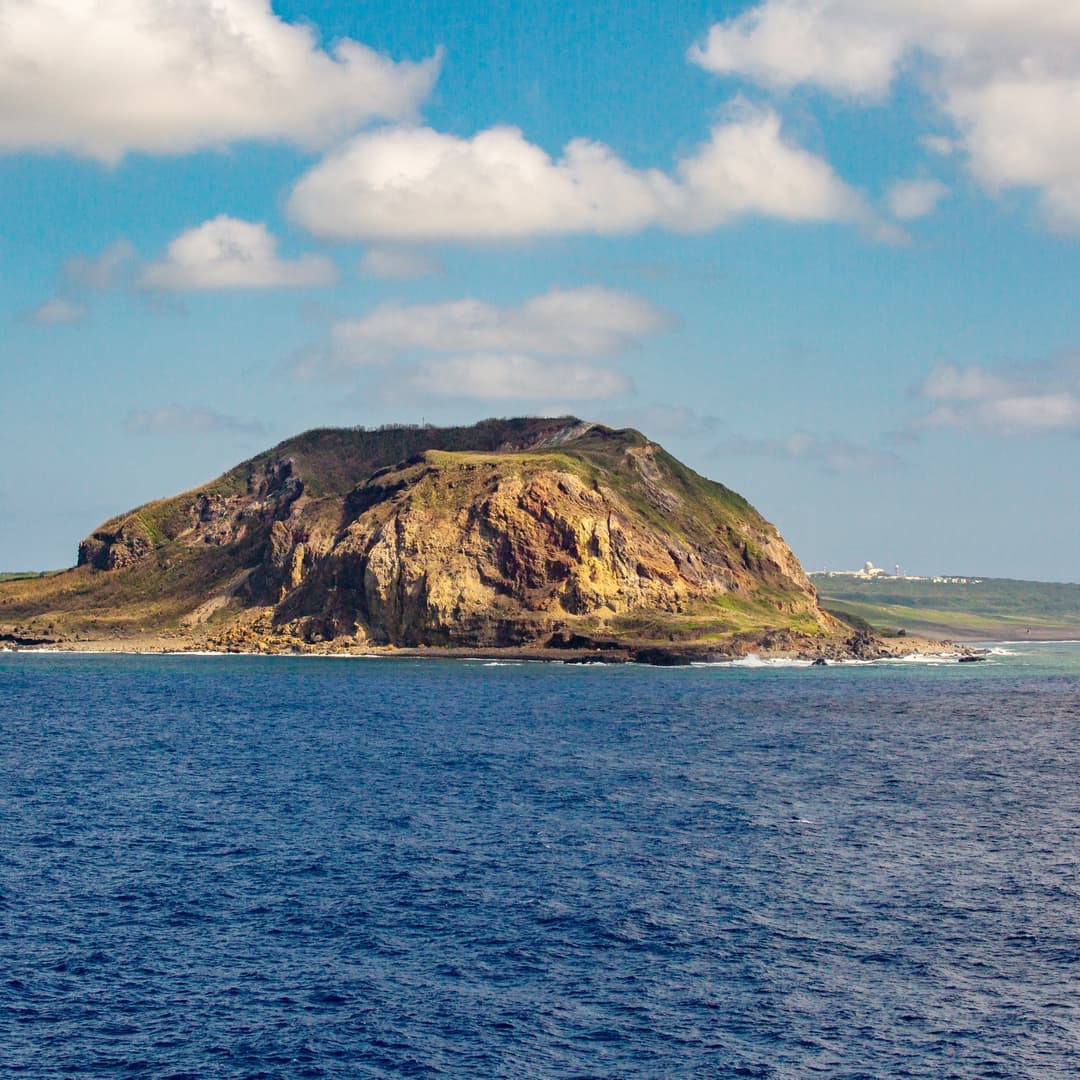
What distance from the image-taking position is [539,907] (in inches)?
2280

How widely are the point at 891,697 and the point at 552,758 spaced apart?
7013 centimetres

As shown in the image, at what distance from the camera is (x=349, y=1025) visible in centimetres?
4434

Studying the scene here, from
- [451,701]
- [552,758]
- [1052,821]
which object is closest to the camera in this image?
[1052,821]

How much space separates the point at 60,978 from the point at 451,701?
101939 millimetres

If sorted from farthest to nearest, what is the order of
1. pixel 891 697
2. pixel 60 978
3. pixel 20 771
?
1. pixel 891 697
2. pixel 20 771
3. pixel 60 978

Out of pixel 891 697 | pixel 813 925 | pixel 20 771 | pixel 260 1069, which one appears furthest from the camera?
pixel 891 697

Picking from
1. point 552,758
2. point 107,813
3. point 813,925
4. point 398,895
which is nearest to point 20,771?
point 107,813

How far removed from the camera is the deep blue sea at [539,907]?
4288 centimetres

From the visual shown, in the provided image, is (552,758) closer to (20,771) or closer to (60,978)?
(20,771)

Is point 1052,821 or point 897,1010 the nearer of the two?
point 897,1010

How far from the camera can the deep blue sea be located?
42875mm

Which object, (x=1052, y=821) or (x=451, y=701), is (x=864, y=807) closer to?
(x=1052, y=821)

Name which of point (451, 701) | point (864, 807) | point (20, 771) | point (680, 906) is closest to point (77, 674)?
point (451, 701)

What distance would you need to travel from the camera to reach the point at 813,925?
A: 55406 mm
